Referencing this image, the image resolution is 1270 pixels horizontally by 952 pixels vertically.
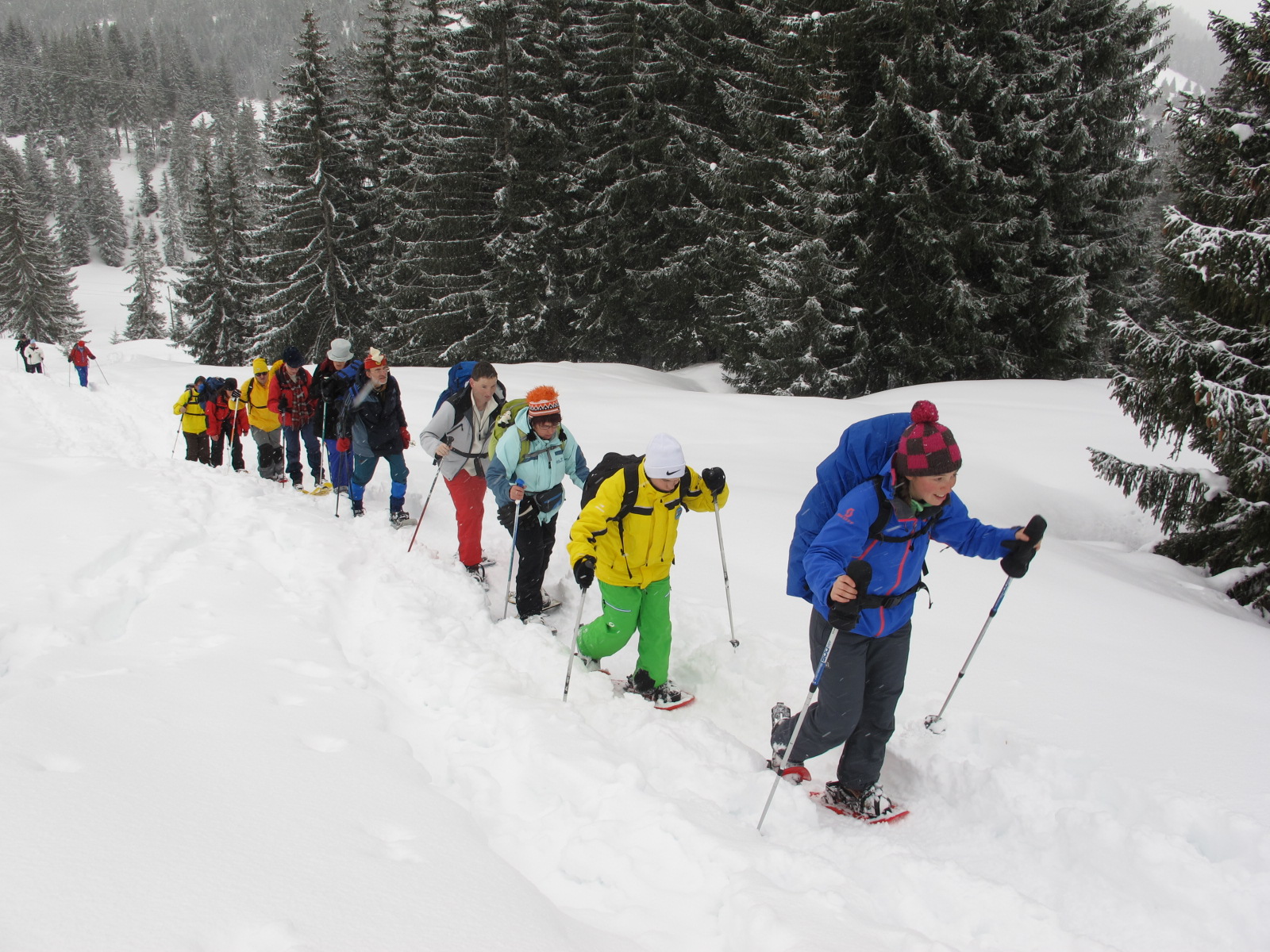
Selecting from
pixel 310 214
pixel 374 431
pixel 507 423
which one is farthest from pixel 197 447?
pixel 310 214

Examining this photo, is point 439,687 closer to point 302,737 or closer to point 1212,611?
point 302,737

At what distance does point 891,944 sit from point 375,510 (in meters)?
7.17

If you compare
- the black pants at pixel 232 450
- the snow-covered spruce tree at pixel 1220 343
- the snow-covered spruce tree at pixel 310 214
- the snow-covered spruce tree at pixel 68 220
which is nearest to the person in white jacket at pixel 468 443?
the black pants at pixel 232 450

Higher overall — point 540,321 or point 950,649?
point 540,321

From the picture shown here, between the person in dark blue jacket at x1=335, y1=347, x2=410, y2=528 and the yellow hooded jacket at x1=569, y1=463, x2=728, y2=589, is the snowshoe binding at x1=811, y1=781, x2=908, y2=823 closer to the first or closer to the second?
the yellow hooded jacket at x1=569, y1=463, x2=728, y2=589

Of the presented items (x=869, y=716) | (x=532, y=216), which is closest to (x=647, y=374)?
(x=532, y=216)

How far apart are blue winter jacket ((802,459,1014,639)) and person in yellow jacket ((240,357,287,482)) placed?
7.83 m

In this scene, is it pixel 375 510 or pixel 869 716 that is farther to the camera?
pixel 375 510

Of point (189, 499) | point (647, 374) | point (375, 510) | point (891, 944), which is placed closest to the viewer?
point (891, 944)

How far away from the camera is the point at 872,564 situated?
3.38 meters

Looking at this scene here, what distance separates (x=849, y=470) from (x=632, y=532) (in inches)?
57.7

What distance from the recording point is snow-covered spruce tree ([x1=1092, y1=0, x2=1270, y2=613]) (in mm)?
6949

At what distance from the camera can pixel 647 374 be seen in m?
20.0

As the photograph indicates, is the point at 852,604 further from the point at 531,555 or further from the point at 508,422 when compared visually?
the point at 508,422
